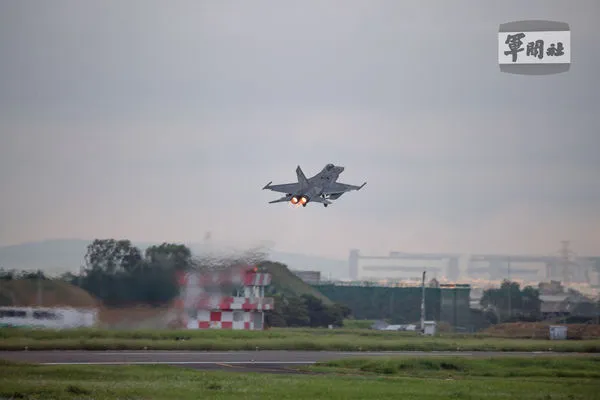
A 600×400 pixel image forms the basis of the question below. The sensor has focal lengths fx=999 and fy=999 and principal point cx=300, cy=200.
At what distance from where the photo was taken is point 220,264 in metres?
65.1

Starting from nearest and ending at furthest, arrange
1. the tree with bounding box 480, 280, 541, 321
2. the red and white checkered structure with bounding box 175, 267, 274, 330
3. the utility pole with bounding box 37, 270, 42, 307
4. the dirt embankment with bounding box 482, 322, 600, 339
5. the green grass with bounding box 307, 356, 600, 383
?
the green grass with bounding box 307, 356, 600, 383 < the utility pole with bounding box 37, 270, 42, 307 < the red and white checkered structure with bounding box 175, 267, 274, 330 < the dirt embankment with bounding box 482, 322, 600, 339 < the tree with bounding box 480, 280, 541, 321

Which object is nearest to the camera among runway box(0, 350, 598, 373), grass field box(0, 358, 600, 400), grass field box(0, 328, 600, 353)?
grass field box(0, 358, 600, 400)

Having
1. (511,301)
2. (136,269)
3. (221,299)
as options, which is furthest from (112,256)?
(511,301)

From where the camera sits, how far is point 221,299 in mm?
66812

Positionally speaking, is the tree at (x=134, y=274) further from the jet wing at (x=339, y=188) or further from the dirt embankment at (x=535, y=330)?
the dirt embankment at (x=535, y=330)

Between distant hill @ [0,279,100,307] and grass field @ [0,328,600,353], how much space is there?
1679 millimetres

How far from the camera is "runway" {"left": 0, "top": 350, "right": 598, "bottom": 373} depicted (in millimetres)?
52312

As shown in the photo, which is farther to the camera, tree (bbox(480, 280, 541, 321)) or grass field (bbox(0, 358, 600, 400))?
tree (bbox(480, 280, 541, 321))

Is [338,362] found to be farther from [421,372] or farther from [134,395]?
[134,395]

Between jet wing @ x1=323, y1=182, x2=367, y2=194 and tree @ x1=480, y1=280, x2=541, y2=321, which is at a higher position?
jet wing @ x1=323, y1=182, x2=367, y2=194

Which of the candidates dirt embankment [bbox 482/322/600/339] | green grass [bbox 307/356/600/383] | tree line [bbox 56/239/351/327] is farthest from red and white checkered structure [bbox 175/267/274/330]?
dirt embankment [bbox 482/322/600/339]

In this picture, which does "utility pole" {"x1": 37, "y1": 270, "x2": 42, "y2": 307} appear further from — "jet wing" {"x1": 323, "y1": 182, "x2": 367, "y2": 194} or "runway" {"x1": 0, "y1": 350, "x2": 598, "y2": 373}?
"jet wing" {"x1": 323, "y1": 182, "x2": 367, "y2": 194}

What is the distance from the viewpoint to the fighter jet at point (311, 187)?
173 feet

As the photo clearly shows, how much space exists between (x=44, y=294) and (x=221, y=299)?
39.5ft
